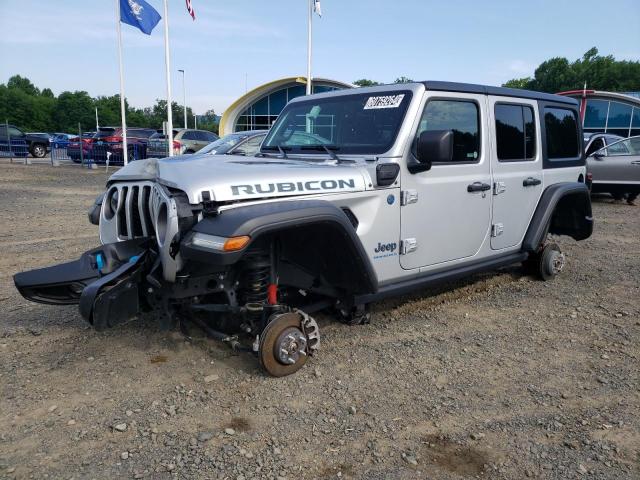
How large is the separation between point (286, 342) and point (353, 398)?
560mm

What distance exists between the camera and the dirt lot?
8.51 feet

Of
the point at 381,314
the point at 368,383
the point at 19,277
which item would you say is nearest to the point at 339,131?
the point at 381,314

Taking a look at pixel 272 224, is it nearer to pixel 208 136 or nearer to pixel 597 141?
pixel 597 141

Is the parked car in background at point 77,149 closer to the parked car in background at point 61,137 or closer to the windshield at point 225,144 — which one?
the parked car in background at point 61,137

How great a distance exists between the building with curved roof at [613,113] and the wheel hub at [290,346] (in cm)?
3271

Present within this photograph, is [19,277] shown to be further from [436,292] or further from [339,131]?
[436,292]

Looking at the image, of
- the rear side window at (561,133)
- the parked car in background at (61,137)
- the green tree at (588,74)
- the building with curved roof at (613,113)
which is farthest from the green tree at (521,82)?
the rear side window at (561,133)

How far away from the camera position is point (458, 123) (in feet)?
13.9

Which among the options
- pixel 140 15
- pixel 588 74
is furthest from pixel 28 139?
pixel 588 74

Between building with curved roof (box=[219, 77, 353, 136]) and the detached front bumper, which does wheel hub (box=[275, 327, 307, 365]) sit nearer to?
the detached front bumper

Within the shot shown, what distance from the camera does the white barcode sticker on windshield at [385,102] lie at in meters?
3.91

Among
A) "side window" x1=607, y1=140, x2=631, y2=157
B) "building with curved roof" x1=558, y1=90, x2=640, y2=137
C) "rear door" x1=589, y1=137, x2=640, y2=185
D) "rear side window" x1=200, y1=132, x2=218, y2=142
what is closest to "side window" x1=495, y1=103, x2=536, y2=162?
"rear door" x1=589, y1=137, x2=640, y2=185

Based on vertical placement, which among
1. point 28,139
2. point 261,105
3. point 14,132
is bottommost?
point 28,139

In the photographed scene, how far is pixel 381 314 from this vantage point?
463 centimetres
